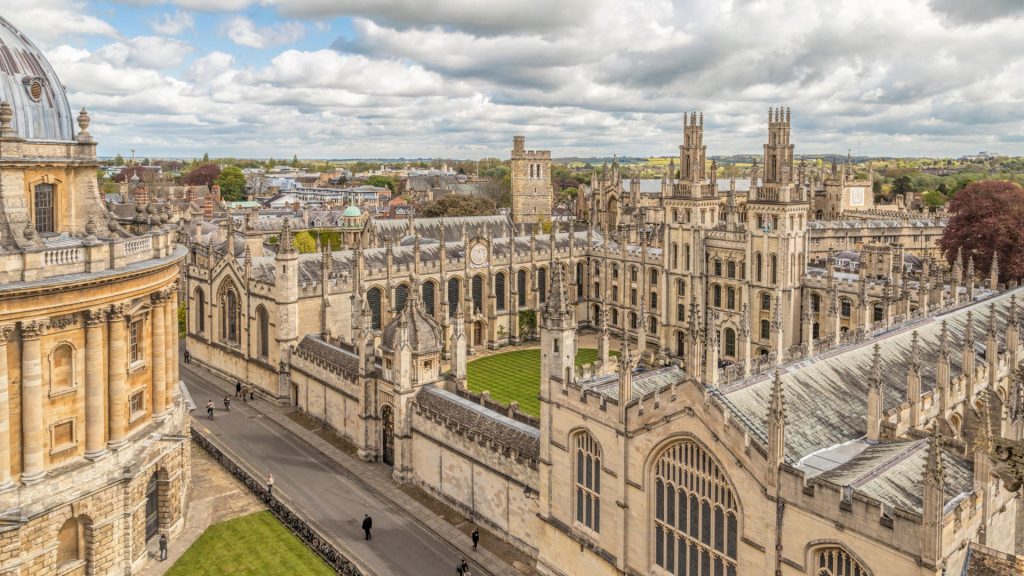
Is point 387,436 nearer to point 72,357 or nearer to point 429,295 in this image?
point 72,357

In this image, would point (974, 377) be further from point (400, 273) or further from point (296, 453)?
point (400, 273)

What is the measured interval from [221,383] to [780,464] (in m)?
39.0

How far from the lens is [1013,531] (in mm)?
18688

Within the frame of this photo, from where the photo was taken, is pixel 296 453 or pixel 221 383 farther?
pixel 221 383

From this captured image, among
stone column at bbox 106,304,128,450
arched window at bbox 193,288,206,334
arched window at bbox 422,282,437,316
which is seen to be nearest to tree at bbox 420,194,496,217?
arched window at bbox 422,282,437,316

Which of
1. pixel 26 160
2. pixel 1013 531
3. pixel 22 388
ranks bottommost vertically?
pixel 1013 531

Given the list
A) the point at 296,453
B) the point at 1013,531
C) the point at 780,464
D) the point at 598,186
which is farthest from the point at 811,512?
the point at 598,186

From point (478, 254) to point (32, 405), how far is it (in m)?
35.9

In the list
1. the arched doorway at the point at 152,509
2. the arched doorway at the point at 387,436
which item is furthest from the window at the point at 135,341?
the arched doorway at the point at 387,436

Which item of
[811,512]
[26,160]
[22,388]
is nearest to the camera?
[811,512]

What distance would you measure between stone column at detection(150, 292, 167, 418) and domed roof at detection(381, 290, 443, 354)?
29.3 ft

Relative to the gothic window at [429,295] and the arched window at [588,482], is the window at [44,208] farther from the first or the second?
the gothic window at [429,295]

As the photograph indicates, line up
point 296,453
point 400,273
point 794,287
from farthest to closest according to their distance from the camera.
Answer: point 400,273 → point 794,287 → point 296,453

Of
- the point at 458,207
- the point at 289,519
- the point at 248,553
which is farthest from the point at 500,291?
the point at 458,207
